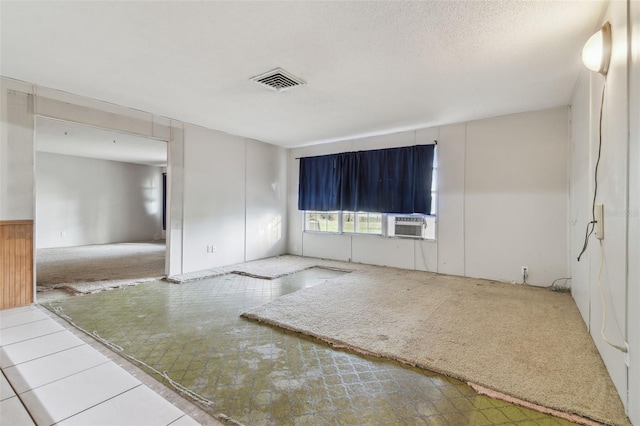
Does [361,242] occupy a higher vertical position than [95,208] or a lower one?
lower

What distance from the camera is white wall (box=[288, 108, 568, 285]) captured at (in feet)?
13.8

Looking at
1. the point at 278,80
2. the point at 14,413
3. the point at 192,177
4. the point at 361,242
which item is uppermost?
the point at 278,80

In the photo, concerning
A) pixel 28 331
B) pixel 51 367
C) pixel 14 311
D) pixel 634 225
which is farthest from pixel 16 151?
pixel 634 225

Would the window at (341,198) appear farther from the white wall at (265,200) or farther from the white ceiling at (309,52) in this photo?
the white ceiling at (309,52)

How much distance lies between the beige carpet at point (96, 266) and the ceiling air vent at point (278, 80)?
3.56 metres

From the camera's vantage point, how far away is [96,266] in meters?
5.69

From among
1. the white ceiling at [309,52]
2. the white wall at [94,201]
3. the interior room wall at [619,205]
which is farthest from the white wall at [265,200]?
the white wall at [94,201]

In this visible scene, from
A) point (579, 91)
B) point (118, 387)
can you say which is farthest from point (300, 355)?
point (579, 91)

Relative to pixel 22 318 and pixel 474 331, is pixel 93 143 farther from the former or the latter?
pixel 474 331

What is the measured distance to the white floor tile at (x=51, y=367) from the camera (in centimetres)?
193

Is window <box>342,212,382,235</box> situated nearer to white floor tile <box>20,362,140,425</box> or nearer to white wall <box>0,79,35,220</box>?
white floor tile <box>20,362,140,425</box>

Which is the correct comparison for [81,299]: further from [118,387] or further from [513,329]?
[513,329]

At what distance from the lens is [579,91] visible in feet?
10.9

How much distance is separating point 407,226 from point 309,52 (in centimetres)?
374
